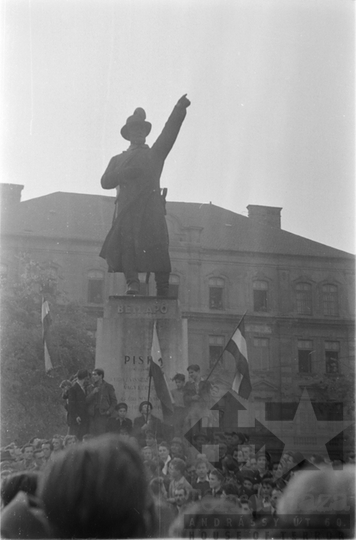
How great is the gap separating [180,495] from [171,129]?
Result: 4.83 meters

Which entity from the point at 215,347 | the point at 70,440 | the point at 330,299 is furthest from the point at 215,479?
the point at 330,299

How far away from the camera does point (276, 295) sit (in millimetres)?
27750

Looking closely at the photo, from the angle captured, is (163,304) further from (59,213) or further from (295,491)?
(59,213)

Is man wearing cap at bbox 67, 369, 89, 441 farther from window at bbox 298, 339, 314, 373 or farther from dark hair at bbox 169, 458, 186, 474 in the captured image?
window at bbox 298, 339, 314, 373

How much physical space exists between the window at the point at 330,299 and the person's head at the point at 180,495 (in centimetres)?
2044

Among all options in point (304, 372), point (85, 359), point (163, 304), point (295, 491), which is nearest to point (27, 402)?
point (85, 359)

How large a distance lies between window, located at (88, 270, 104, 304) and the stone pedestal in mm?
18337

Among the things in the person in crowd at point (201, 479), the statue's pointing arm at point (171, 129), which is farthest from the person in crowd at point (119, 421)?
the statue's pointing arm at point (171, 129)

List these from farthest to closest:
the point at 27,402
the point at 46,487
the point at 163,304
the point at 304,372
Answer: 1. the point at 304,372
2. the point at 27,402
3. the point at 163,304
4. the point at 46,487

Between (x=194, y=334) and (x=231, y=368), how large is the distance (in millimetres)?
1922

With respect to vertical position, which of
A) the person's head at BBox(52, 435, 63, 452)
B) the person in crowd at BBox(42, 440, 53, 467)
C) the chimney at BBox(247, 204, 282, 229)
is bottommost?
the person in crowd at BBox(42, 440, 53, 467)

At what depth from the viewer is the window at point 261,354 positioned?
84.6 feet

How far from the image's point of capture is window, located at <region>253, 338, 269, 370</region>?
25.8 meters

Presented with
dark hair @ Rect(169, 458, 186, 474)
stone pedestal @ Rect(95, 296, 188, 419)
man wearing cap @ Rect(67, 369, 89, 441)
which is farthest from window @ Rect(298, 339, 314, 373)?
dark hair @ Rect(169, 458, 186, 474)
